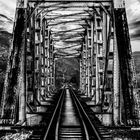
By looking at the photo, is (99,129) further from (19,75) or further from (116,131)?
(19,75)

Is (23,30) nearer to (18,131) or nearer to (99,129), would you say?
(18,131)

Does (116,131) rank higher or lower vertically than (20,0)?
lower

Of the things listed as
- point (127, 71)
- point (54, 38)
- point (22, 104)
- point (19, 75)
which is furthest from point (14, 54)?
point (54, 38)

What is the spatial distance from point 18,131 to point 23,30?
3.16 metres

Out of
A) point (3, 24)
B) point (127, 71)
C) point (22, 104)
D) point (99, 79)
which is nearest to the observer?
point (127, 71)

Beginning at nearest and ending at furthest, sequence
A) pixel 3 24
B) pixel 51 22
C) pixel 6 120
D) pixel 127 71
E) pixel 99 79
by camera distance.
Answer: pixel 6 120 < pixel 127 71 < pixel 99 79 < pixel 51 22 < pixel 3 24

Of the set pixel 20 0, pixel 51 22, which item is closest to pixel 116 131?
pixel 20 0

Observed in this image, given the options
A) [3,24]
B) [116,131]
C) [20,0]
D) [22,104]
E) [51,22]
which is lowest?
[116,131]

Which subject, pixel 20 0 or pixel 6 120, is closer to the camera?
pixel 6 120

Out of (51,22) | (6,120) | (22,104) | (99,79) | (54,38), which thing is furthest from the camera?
(54,38)

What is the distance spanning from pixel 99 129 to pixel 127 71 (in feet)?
6.53

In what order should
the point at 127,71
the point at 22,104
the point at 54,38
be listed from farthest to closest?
the point at 54,38 < the point at 22,104 < the point at 127,71

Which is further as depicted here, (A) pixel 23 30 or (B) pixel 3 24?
(B) pixel 3 24

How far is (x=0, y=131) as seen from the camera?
7.93 m
